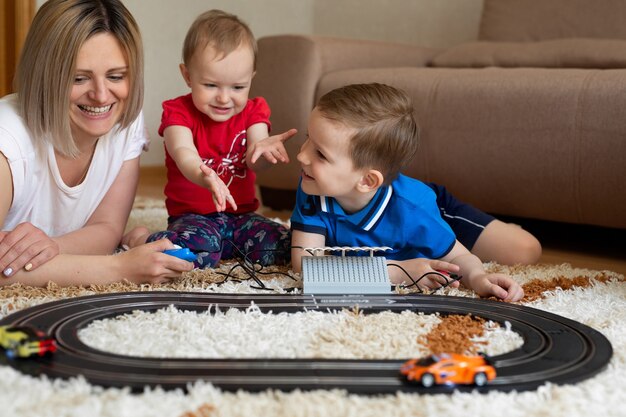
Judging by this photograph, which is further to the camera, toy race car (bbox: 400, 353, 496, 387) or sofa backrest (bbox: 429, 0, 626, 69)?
sofa backrest (bbox: 429, 0, 626, 69)

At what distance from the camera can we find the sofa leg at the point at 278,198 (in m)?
2.52

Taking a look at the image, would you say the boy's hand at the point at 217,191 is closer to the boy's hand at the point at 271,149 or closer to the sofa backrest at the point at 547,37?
the boy's hand at the point at 271,149

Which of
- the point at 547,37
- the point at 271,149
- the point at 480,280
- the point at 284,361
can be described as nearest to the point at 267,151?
the point at 271,149

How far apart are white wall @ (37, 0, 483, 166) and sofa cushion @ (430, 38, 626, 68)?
66cm

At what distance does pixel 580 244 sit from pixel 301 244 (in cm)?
102

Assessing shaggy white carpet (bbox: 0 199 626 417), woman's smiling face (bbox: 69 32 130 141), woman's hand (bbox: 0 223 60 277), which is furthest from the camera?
woman's smiling face (bbox: 69 32 130 141)

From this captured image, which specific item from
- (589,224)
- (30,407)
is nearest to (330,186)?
(30,407)

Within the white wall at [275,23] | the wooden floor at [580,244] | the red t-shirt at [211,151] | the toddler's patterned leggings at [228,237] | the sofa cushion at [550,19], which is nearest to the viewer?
the toddler's patterned leggings at [228,237]

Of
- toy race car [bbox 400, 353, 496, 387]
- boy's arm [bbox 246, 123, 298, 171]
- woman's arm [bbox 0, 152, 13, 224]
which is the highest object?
boy's arm [bbox 246, 123, 298, 171]

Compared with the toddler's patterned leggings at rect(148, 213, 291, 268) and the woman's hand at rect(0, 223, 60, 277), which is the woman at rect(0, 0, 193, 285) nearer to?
the woman's hand at rect(0, 223, 60, 277)

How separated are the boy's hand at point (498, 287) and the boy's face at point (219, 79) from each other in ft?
2.07

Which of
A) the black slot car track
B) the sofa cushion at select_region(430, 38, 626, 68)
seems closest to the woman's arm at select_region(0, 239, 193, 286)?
the black slot car track

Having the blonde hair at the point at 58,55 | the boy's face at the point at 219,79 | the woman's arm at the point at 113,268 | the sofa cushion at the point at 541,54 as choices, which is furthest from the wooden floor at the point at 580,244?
the blonde hair at the point at 58,55

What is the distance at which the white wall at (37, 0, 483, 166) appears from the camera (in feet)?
10.0
